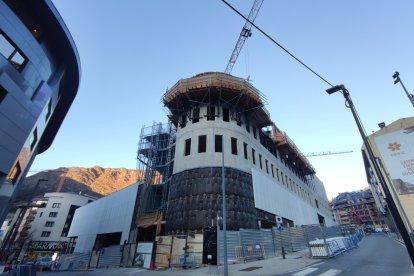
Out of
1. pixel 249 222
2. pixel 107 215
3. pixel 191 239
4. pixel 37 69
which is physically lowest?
pixel 191 239

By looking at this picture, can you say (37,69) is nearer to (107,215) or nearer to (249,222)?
(249,222)

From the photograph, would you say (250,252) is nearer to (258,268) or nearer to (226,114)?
(258,268)

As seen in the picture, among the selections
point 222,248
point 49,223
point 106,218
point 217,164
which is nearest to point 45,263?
point 106,218

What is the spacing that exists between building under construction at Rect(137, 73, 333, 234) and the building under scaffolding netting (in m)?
0.18

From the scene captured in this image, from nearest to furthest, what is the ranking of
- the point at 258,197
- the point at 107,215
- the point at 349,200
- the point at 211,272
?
the point at 211,272 < the point at 258,197 < the point at 107,215 < the point at 349,200

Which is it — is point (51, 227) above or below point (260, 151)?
below

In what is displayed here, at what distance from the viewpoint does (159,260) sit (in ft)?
62.8

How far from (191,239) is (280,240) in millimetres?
9077

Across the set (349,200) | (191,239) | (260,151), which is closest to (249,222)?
(191,239)

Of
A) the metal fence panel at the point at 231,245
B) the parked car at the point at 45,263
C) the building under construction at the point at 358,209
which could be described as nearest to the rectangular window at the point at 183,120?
the metal fence panel at the point at 231,245

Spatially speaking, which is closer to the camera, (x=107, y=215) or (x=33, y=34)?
(x=33, y=34)

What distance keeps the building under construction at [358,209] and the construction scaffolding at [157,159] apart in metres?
126

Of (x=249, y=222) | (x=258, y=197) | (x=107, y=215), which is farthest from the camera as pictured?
(x=107, y=215)

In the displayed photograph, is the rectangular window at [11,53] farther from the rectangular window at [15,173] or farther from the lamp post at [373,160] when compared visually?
the lamp post at [373,160]
